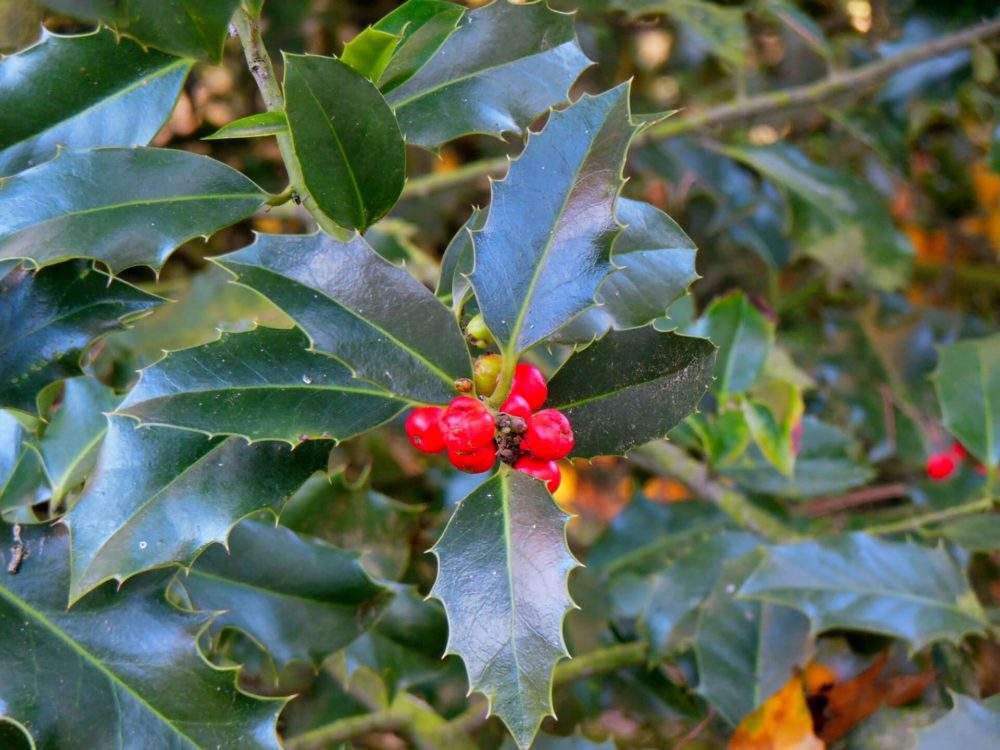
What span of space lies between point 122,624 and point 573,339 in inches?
17.1

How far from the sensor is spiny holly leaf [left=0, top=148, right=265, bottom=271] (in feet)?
2.31

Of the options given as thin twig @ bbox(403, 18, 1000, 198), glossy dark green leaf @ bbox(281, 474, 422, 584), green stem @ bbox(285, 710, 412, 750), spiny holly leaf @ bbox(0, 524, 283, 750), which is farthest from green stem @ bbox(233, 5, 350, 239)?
thin twig @ bbox(403, 18, 1000, 198)

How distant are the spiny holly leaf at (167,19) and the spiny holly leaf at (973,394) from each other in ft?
3.50

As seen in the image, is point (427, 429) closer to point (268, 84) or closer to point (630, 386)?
point (630, 386)

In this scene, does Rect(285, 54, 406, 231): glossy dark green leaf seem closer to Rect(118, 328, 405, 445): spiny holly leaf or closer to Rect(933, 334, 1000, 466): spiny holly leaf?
Rect(118, 328, 405, 445): spiny holly leaf

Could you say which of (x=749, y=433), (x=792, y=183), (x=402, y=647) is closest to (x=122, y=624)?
(x=402, y=647)

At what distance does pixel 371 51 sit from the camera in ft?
2.40

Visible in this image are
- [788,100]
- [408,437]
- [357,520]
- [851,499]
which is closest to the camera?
[408,437]

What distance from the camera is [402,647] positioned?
3.53ft

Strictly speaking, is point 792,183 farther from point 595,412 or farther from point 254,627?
point 254,627

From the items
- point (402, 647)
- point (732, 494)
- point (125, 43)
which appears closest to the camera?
point (125, 43)

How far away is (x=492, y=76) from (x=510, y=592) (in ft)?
1.49

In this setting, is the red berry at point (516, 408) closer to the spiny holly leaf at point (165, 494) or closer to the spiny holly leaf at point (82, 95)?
the spiny holly leaf at point (165, 494)

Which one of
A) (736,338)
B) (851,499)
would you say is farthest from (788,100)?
(851,499)
